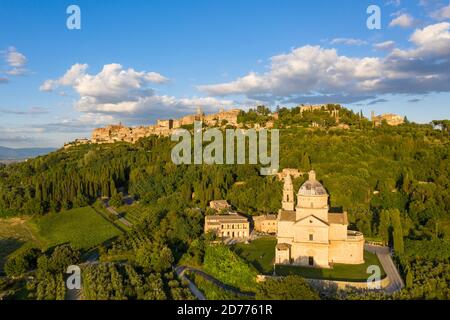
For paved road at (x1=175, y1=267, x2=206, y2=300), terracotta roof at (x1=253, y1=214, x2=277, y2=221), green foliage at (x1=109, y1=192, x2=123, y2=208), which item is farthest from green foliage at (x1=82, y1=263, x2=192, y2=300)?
green foliage at (x1=109, y1=192, x2=123, y2=208)

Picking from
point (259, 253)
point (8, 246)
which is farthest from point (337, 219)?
point (8, 246)

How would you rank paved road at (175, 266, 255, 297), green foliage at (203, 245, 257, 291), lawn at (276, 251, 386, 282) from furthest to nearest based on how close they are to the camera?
lawn at (276, 251, 386, 282), green foliage at (203, 245, 257, 291), paved road at (175, 266, 255, 297)

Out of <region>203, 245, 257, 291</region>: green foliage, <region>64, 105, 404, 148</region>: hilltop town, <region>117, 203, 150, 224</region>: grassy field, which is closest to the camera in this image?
<region>203, 245, 257, 291</region>: green foliage

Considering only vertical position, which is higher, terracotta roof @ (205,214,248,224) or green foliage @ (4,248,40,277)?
terracotta roof @ (205,214,248,224)

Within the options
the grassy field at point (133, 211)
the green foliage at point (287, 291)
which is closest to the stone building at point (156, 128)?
the grassy field at point (133, 211)

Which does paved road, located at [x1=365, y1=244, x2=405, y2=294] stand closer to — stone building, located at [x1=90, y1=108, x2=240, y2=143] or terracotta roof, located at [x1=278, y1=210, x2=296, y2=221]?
terracotta roof, located at [x1=278, y1=210, x2=296, y2=221]

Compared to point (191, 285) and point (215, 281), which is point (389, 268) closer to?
point (215, 281)

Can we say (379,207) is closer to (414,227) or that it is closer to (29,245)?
(414,227)
